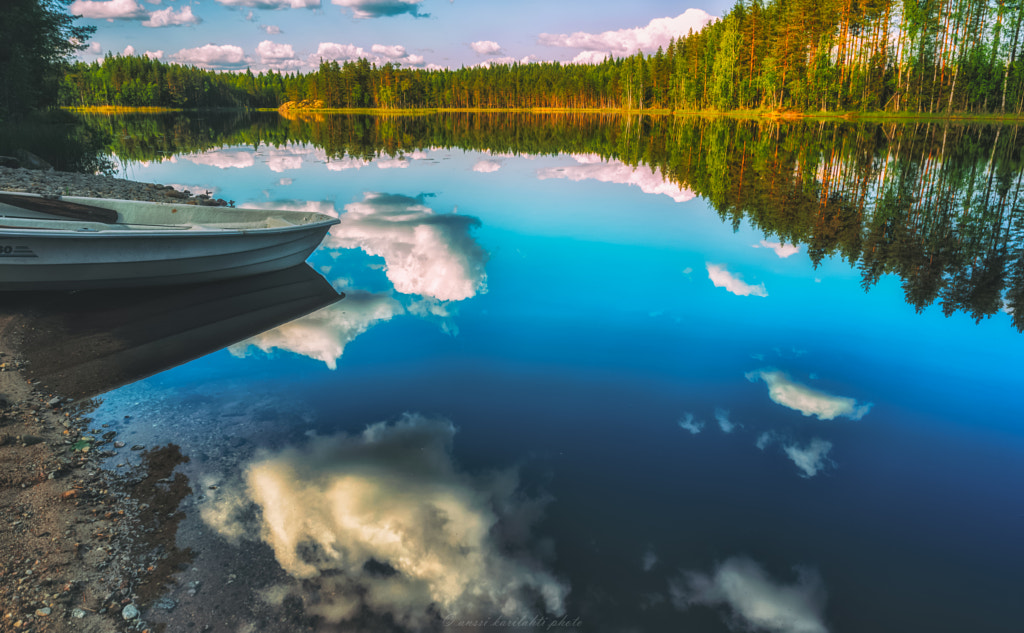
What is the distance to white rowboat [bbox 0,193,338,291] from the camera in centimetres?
938

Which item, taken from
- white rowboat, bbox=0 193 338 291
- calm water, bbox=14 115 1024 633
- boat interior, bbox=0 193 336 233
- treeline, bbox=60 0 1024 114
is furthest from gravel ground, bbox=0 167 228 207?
treeline, bbox=60 0 1024 114

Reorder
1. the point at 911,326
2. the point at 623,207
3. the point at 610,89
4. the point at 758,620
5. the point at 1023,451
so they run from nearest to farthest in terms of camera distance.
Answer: the point at 758,620 → the point at 1023,451 → the point at 911,326 → the point at 623,207 → the point at 610,89

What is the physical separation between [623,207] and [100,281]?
1617 centimetres

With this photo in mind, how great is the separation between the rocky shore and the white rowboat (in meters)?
3.39

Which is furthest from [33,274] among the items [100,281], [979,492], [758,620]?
[979,492]

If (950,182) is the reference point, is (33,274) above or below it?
below

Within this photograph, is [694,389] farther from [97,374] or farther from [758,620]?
[97,374]

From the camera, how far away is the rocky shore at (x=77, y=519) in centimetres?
382

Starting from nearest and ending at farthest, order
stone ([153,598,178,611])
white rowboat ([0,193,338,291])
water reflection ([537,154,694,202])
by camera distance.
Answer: stone ([153,598,178,611])
white rowboat ([0,193,338,291])
water reflection ([537,154,694,202])

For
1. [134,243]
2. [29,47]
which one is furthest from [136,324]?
[29,47]

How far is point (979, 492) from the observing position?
5574 mm

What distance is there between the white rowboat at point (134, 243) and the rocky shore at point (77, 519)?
3.39 meters

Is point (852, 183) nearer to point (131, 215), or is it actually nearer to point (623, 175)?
point (623, 175)

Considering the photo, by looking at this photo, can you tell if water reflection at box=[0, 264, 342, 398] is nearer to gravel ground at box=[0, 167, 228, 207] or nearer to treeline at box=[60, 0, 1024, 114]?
gravel ground at box=[0, 167, 228, 207]
